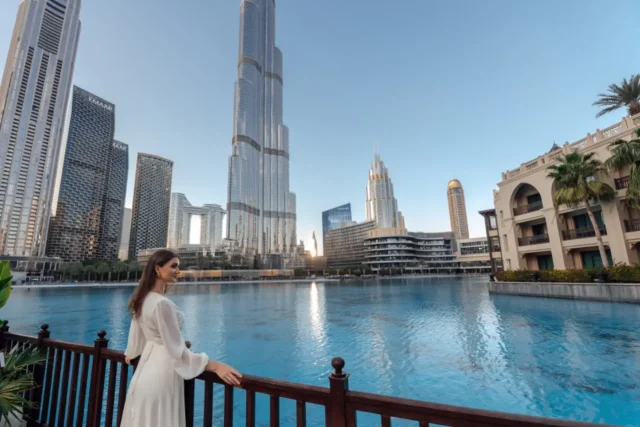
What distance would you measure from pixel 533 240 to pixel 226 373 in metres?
30.3

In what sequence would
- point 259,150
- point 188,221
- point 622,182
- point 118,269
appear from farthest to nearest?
point 188,221
point 259,150
point 118,269
point 622,182

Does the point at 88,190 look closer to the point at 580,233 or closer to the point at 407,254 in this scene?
the point at 407,254

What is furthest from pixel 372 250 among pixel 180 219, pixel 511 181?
pixel 180 219

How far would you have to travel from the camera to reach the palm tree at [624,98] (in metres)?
20.8

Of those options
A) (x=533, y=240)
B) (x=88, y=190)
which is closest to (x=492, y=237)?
(x=533, y=240)

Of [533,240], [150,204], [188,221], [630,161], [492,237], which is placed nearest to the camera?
[630,161]

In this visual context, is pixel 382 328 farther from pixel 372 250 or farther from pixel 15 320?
pixel 372 250

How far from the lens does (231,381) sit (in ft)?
5.96

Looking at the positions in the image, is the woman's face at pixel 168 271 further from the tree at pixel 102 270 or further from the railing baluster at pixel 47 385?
the tree at pixel 102 270

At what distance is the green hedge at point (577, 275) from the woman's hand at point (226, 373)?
23.0m

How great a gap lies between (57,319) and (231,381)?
23719mm

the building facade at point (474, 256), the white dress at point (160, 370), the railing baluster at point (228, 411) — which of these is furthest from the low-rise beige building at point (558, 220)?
the building facade at point (474, 256)

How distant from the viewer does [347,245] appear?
434 feet

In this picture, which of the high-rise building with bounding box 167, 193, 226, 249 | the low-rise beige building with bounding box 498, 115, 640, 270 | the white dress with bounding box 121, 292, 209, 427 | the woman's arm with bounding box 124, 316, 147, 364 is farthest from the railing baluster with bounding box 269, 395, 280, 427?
the high-rise building with bounding box 167, 193, 226, 249
